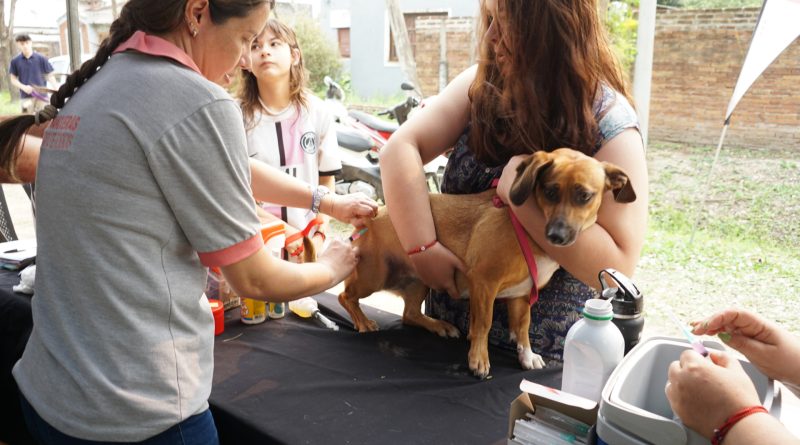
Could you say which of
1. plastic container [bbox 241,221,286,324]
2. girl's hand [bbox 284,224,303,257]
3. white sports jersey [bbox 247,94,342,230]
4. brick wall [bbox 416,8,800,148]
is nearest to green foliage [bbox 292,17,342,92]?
brick wall [bbox 416,8,800,148]

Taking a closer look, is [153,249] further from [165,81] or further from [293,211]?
[293,211]

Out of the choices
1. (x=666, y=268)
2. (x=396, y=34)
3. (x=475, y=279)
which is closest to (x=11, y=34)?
(x=396, y=34)

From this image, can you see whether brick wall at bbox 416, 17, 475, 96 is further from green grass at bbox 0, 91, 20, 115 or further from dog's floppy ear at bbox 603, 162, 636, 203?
dog's floppy ear at bbox 603, 162, 636, 203

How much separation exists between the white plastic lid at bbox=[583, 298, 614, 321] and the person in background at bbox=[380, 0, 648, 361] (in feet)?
1.25

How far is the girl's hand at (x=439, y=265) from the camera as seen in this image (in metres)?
1.86

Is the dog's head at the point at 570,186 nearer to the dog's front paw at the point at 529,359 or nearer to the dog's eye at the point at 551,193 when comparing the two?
the dog's eye at the point at 551,193

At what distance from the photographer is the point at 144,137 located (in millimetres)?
1071

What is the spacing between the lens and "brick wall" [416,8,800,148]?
8.82m

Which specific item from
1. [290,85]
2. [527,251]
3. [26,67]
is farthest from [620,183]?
[26,67]

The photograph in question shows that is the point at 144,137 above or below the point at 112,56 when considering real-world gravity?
below

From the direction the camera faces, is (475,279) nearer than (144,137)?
No

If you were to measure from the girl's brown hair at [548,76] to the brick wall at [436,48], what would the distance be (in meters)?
10.7

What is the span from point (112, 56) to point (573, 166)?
3.50 feet

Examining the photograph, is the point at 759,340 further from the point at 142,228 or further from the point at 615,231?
the point at 142,228
